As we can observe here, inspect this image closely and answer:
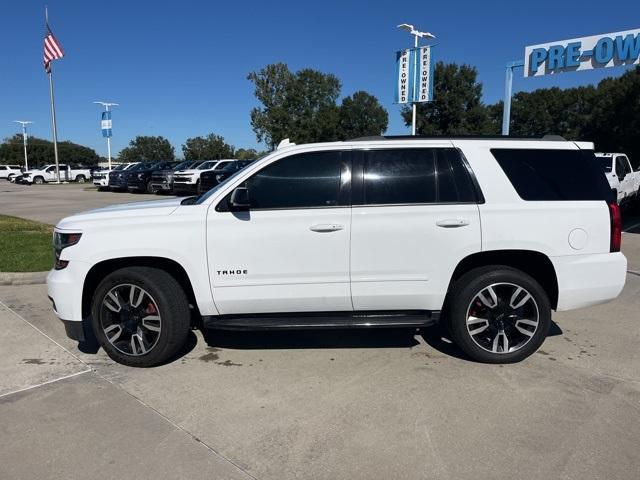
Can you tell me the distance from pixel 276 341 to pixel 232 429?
1650 millimetres

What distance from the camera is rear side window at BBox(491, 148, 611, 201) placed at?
4309 mm

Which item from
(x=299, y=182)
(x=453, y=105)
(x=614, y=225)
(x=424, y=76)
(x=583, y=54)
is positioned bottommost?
(x=614, y=225)

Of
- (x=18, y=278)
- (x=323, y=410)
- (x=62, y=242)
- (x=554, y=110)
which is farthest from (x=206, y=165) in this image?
(x=554, y=110)

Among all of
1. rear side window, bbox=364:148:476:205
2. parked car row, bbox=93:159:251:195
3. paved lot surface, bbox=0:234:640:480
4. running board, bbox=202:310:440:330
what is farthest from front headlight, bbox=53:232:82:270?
parked car row, bbox=93:159:251:195

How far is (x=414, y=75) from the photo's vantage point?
24.4 metres

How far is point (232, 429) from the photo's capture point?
336cm

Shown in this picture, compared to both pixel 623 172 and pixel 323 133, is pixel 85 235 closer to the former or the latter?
pixel 623 172

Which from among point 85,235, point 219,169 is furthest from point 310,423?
point 219,169

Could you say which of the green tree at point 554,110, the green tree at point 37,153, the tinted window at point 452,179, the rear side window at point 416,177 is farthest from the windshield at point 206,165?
the green tree at point 37,153

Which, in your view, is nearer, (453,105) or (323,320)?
(323,320)

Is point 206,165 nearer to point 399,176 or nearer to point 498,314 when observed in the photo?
point 399,176

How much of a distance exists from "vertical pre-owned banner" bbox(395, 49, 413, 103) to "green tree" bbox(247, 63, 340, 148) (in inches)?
1359

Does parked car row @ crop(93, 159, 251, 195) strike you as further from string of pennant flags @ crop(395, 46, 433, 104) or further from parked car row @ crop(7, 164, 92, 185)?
parked car row @ crop(7, 164, 92, 185)

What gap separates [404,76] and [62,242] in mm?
22579
